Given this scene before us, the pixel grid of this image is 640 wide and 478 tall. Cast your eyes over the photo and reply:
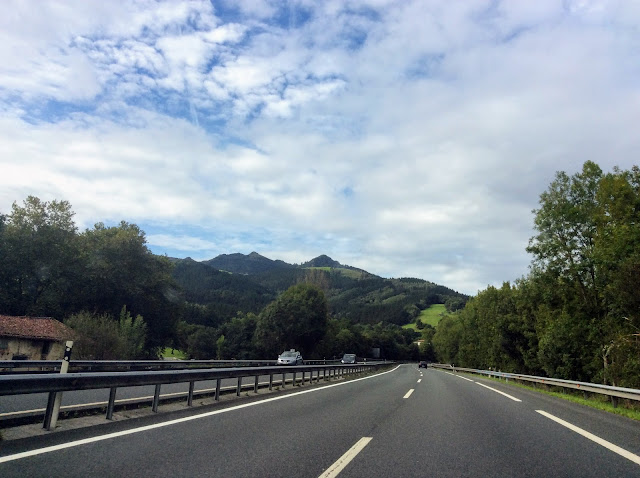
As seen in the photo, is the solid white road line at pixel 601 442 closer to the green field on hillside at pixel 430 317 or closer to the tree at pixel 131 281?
the tree at pixel 131 281

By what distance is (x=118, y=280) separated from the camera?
57.2 meters

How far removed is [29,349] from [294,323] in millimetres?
48438

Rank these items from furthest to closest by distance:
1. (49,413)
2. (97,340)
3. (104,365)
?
1. (97,340)
2. (104,365)
3. (49,413)

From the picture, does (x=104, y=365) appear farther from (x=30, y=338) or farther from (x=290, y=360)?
(x=290, y=360)

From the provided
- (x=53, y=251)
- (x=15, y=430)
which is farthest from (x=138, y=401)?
(x=53, y=251)

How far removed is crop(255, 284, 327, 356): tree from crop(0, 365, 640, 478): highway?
72.4 meters

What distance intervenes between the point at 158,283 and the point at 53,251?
1360 cm

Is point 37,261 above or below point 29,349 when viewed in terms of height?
above

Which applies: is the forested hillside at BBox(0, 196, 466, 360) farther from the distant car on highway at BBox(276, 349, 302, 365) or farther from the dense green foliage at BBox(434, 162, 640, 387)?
the dense green foliage at BBox(434, 162, 640, 387)

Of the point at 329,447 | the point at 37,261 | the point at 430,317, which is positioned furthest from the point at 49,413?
the point at 430,317

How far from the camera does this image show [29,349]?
124 ft

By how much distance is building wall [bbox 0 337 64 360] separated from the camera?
3592cm

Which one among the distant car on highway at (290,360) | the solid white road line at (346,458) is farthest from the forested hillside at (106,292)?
the solid white road line at (346,458)

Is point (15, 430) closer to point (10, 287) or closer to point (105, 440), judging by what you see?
point (105, 440)
